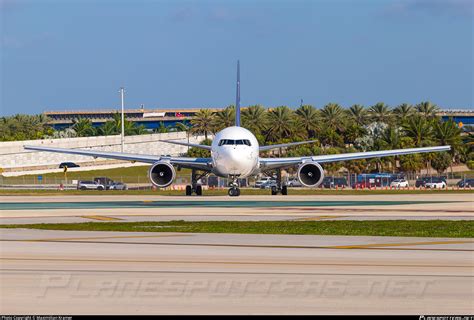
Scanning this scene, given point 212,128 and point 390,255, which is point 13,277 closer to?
point 390,255

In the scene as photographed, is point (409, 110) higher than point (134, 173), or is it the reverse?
point (409, 110)

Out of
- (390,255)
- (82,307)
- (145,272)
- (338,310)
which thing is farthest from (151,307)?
(390,255)

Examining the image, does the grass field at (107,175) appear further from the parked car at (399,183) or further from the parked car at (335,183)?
the parked car at (335,183)

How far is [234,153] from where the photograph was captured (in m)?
61.8

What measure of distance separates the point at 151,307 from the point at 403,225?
1998 cm

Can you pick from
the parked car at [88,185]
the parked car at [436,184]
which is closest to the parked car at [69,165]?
the parked car at [88,185]

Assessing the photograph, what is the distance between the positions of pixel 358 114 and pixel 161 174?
4340 inches

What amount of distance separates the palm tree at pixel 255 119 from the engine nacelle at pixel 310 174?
332ft

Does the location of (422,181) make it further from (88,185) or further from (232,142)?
(232,142)

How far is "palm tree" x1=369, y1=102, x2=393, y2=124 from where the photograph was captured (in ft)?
553

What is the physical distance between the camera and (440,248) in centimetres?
2423

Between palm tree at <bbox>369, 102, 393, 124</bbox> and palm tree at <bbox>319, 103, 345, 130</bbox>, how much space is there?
18.2 ft

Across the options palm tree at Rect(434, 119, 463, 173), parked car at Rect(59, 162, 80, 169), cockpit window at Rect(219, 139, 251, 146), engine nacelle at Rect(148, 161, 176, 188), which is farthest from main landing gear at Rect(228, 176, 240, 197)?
parked car at Rect(59, 162, 80, 169)

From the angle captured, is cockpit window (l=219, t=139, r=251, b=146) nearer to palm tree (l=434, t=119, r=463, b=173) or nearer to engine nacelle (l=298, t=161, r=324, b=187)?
engine nacelle (l=298, t=161, r=324, b=187)
